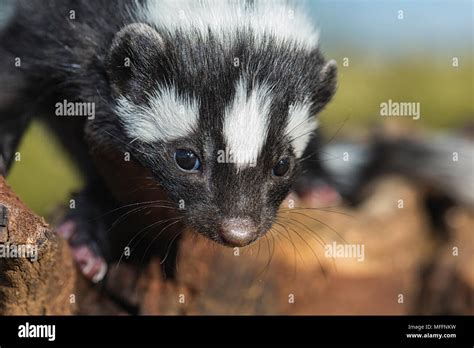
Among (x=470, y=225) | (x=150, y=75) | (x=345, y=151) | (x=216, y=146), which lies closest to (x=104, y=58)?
(x=150, y=75)

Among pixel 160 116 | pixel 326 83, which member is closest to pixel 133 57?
pixel 160 116

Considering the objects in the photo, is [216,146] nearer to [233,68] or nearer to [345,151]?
[233,68]

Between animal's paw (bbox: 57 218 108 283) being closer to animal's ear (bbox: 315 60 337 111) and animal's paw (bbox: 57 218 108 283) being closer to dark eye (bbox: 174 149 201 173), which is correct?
dark eye (bbox: 174 149 201 173)

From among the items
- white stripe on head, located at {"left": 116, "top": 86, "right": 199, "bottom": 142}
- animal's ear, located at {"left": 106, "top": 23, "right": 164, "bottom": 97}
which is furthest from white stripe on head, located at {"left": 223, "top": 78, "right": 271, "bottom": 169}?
animal's ear, located at {"left": 106, "top": 23, "right": 164, "bottom": 97}

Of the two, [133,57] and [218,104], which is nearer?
[218,104]

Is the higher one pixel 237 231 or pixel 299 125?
pixel 299 125

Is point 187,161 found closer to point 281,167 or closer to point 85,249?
point 281,167

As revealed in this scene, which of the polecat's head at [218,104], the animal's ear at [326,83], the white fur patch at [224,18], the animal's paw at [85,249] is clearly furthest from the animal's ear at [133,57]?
the animal's paw at [85,249]
